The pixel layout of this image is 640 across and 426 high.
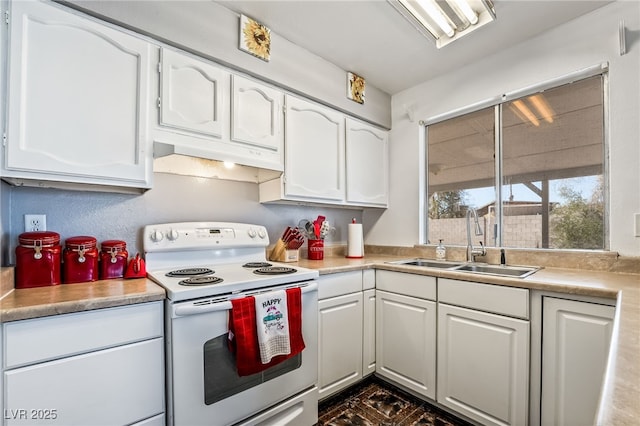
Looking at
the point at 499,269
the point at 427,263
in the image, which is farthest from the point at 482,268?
the point at 427,263

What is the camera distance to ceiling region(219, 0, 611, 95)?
1724 millimetres

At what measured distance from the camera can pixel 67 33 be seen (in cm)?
129

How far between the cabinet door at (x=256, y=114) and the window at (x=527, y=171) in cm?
143

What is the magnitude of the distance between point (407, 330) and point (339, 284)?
0.54 metres

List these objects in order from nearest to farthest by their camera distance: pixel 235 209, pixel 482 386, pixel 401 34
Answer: pixel 482 386, pixel 401 34, pixel 235 209

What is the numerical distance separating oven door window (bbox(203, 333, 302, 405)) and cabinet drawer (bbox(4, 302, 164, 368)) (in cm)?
23

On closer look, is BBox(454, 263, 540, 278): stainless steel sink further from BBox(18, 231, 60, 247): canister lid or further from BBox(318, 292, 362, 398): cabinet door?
BBox(18, 231, 60, 247): canister lid

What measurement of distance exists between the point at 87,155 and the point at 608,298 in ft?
7.64

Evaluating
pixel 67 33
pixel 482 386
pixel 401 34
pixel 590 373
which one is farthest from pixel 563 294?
pixel 67 33

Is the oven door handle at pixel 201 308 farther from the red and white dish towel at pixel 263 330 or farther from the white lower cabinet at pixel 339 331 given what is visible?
the white lower cabinet at pixel 339 331

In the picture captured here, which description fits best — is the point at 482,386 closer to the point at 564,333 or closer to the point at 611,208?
the point at 564,333

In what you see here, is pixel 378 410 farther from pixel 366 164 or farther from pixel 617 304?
pixel 366 164

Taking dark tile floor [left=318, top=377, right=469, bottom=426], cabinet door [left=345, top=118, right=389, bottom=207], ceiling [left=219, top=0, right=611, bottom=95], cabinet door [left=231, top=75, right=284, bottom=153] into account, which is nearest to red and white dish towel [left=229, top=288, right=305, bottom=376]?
dark tile floor [left=318, top=377, right=469, bottom=426]

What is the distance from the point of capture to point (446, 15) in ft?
5.54
